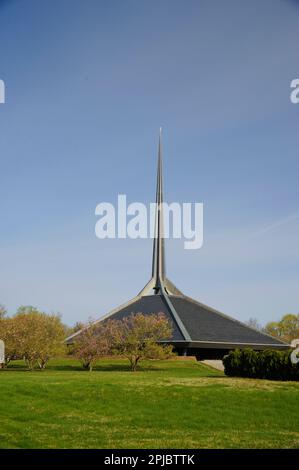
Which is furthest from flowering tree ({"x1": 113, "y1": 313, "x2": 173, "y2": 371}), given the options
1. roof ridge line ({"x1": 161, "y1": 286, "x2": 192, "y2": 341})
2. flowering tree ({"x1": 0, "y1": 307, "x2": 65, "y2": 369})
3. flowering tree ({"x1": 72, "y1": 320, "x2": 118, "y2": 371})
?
roof ridge line ({"x1": 161, "y1": 286, "x2": 192, "y2": 341})

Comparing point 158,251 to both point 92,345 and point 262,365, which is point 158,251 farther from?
point 262,365

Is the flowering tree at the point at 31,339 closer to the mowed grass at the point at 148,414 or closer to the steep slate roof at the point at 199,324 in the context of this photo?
the steep slate roof at the point at 199,324

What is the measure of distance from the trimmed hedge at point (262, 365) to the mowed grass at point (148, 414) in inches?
78.4

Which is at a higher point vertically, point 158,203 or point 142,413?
point 158,203

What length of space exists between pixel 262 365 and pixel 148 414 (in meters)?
9.26

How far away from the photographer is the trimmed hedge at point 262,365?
1964cm

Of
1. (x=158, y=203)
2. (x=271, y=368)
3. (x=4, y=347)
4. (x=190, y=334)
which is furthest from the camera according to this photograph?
(x=158, y=203)

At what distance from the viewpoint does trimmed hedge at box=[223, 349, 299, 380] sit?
Answer: 19.6 meters

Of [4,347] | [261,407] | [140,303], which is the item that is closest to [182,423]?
[261,407]

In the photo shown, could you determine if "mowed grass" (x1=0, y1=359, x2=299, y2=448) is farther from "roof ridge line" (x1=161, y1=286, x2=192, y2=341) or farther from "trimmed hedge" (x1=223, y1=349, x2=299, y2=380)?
"roof ridge line" (x1=161, y1=286, x2=192, y2=341)
